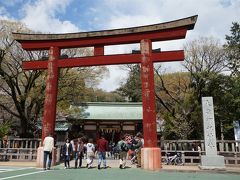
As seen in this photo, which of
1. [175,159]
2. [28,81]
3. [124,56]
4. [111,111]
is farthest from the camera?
[111,111]

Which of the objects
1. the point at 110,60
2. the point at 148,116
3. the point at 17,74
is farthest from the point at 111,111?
the point at 148,116

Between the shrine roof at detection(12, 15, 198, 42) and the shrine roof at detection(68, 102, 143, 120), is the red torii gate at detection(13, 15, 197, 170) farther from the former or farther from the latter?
the shrine roof at detection(68, 102, 143, 120)

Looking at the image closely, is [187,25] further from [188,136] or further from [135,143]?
[188,136]

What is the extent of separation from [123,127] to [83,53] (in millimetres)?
10172

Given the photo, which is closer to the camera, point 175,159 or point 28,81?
point 175,159

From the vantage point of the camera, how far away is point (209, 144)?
13844 millimetres

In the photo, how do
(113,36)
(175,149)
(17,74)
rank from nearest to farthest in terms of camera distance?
(113,36)
(175,149)
(17,74)

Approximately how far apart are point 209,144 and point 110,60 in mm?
6904

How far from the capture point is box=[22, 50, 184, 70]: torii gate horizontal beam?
14484mm

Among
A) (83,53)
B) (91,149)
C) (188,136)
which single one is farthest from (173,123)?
(91,149)

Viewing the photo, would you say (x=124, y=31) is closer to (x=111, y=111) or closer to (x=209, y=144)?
(x=209, y=144)

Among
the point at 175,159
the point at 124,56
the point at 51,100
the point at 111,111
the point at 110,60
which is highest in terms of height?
the point at 124,56

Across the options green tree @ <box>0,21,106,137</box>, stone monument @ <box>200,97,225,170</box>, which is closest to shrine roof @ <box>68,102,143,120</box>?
green tree @ <box>0,21,106,137</box>

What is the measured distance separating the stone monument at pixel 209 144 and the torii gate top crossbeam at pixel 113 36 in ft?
13.2
